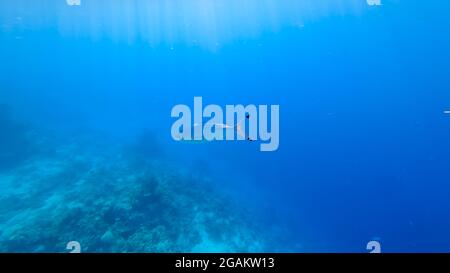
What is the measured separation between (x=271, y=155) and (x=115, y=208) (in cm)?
1237

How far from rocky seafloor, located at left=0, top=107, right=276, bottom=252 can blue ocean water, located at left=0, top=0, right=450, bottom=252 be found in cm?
6

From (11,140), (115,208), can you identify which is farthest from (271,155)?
(11,140)

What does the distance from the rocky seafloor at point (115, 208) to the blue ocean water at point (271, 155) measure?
0.20 feet

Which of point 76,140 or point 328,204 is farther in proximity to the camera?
point 76,140

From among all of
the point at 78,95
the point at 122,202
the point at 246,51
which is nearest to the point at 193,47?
the point at 246,51

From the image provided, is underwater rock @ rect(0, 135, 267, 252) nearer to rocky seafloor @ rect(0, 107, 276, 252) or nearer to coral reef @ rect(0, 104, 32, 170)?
rocky seafloor @ rect(0, 107, 276, 252)

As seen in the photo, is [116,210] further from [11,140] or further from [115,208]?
[11,140]

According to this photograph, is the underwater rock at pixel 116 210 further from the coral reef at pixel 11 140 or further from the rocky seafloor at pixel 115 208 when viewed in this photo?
the coral reef at pixel 11 140

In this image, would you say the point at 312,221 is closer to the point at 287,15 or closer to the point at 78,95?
the point at 287,15

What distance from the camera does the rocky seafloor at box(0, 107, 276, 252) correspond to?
7621 mm

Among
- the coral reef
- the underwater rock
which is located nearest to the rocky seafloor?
the underwater rock

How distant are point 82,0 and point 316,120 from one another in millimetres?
17408

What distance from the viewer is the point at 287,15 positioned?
885 inches

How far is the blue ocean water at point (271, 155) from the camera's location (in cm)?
873
